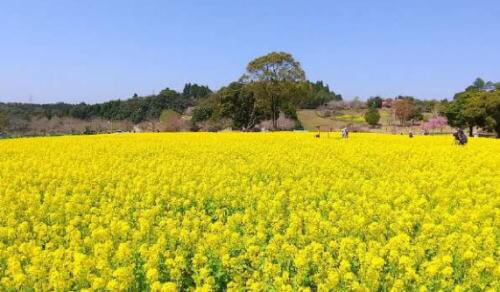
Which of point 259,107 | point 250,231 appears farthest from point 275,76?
point 250,231

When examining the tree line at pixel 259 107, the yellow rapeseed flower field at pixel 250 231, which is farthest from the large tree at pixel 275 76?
the yellow rapeseed flower field at pixel 250 231

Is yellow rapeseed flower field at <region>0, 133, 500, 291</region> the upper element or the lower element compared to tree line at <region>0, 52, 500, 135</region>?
Answer: lower

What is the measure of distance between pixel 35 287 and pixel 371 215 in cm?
514

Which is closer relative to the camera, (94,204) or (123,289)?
(123,289)

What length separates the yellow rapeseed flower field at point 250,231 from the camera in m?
5.54

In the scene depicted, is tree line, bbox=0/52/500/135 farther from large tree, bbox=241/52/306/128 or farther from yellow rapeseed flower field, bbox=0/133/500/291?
yellow rapeseed flower field, bbox=0/133/500/291

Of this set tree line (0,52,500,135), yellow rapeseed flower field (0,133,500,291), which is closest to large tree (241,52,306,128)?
tree line (0,52,500,135)

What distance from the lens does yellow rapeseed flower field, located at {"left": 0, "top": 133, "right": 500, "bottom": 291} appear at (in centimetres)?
554

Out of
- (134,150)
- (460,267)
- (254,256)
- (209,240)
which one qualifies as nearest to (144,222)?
(209,240)

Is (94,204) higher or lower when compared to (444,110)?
lower

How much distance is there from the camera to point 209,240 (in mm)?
6633

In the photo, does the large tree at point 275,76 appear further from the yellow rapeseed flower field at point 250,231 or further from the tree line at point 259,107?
the yellow rapeseed flower field at point 250,231

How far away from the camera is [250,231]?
7.61m

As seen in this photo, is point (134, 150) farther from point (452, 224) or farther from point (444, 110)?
point (444, 110)
